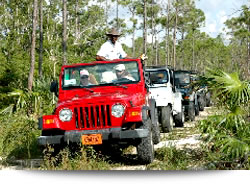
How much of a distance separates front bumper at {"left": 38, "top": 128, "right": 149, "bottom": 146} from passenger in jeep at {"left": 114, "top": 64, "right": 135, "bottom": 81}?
143 centimetres

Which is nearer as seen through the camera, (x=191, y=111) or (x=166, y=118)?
(x=166, y=118)

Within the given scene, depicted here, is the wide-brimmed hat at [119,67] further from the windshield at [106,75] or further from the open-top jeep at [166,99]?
the open-top jeep at [166,99]

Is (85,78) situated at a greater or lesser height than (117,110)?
greater

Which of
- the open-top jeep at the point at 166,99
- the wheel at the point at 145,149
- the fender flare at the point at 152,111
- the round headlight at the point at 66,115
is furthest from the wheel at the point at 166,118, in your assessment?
the round headlight at the point at 66,115

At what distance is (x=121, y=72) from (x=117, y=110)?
119 centimetres

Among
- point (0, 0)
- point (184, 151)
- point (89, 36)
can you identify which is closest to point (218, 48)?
point (89, 36)

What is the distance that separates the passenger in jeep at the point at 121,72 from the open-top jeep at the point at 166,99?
266 centimetres

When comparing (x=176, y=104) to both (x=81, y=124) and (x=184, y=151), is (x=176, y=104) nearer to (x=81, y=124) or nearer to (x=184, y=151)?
(x=184, y=151)

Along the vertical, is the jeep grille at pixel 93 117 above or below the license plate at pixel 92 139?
above

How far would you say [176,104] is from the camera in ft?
41.5

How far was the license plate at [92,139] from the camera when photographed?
683 cm

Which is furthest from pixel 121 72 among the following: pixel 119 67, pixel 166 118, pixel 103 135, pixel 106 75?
pixel 166 118

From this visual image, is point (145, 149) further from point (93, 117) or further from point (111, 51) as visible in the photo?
point (111, 51)

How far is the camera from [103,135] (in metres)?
6.86
